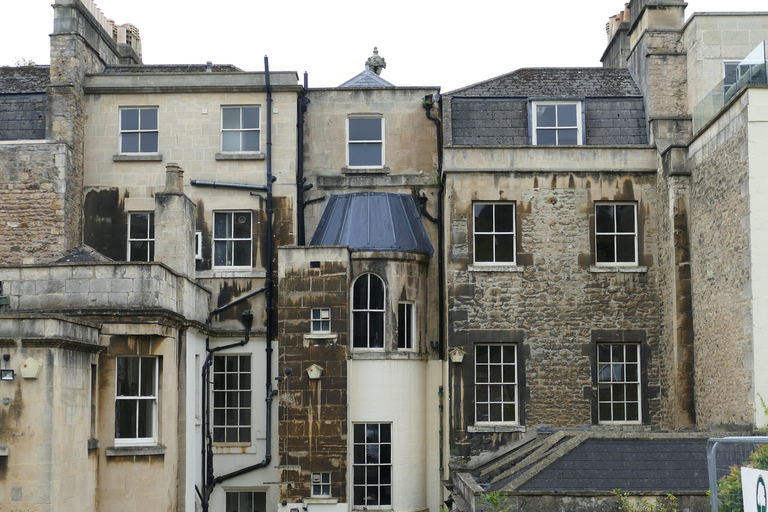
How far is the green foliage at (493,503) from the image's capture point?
53.2 feet

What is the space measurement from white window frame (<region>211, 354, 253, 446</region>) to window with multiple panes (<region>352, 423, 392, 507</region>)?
277 cm

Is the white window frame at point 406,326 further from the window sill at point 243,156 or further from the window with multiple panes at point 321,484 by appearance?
the window sill at point 243,156

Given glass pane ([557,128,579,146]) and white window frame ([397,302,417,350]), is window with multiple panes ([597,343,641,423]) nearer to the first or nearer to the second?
white window frame ([397,302,417,350])

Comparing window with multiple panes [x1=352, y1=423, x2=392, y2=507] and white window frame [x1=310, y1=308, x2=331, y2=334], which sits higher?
white window frame [x1=310, y1=308, x2=331, y2=334]

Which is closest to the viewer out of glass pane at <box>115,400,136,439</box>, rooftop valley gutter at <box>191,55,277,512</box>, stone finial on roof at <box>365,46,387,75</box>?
glass pane at <box>115,400,136,439</box>

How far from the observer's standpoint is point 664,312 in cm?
2373

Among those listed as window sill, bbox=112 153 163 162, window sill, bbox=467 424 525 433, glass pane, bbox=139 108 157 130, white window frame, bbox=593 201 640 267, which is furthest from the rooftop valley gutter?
white window frame, bbox=593 201 640 267

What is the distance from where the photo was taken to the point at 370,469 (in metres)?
23.7

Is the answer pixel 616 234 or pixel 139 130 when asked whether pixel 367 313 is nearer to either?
pixel 616 234

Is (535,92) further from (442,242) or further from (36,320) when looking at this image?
(36,320)

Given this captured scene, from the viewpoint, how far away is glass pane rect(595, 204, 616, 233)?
80.2ft

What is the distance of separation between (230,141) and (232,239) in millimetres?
2563

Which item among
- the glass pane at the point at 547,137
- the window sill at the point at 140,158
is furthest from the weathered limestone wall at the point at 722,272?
the window sill at the point at 140,158

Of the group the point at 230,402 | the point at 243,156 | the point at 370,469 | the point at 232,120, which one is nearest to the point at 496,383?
the point at 370,469
